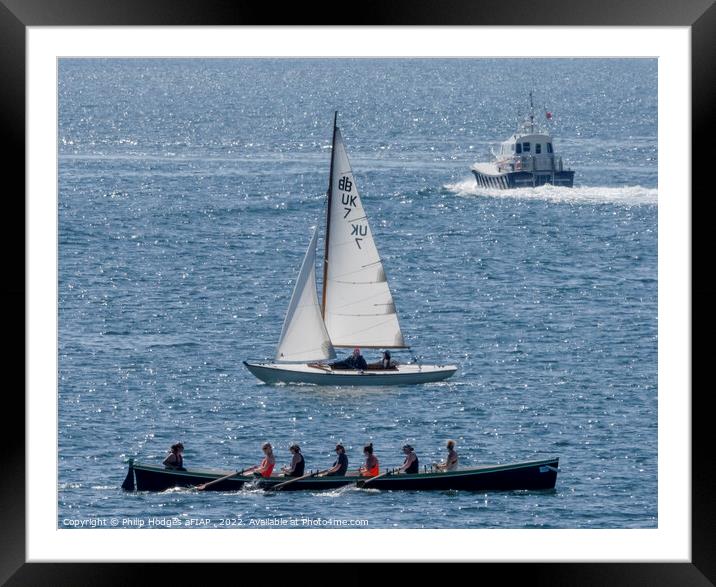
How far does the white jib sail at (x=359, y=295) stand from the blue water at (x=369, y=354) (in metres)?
1.46

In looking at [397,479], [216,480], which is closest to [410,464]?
[397,479]

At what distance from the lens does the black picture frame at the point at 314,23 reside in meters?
31.8

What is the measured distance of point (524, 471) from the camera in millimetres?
37406

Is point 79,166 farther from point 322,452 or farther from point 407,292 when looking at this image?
point 322,452

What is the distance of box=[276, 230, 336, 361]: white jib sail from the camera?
43.2 meters

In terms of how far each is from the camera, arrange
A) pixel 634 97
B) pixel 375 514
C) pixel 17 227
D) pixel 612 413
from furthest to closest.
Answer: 1. pixel 634 97
2. pixel 612 413
3. pixel 375 514
4. pixel 17 227

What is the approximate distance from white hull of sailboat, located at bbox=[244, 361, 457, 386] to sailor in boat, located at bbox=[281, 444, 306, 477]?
16.9 feet

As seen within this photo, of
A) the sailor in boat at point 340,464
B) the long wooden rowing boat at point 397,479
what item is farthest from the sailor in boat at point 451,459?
the sailor in boat at point 340,464

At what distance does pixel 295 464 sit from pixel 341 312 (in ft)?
27.1

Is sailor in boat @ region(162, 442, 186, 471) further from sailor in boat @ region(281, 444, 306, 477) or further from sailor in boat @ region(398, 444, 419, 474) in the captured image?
sailor in boat @ region(398, 444, 419, 474)

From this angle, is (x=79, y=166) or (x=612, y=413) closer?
(x=612, y=413)

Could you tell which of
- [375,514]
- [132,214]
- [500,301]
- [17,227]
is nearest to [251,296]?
[132,214]

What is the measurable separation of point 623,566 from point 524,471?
5146 mm

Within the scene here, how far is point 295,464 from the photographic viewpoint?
1475 inches
